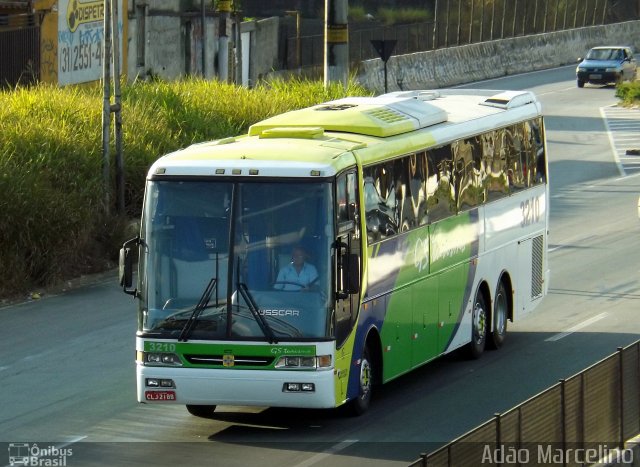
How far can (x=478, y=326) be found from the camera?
17625mm

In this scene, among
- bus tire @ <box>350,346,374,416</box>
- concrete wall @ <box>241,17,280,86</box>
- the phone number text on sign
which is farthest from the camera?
concrete wall @ <box>241,17,280,86</box>

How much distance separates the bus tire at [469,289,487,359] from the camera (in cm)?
1745

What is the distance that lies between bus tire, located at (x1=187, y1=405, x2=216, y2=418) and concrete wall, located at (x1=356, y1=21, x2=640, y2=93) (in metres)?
35.4

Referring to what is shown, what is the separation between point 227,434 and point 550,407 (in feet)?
13.5

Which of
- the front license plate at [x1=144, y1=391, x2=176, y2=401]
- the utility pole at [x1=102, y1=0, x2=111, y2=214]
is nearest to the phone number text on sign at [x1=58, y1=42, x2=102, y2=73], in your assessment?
the utility pole at [x1=102, y1=0, x2=111, y2=214]

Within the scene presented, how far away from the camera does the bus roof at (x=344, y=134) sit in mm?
13523

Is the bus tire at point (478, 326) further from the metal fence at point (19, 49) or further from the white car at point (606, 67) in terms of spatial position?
the white car at point (606, 67)

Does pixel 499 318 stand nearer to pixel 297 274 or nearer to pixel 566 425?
pixel 297 274

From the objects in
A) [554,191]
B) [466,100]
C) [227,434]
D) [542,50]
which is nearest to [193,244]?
[227,434]

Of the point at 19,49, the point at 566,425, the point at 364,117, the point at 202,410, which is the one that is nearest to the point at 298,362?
the point at 202,410

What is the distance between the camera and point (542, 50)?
7081 cm

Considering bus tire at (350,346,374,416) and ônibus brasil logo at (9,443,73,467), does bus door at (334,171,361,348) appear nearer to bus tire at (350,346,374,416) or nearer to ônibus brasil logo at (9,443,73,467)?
bus tire at (350,346,374,416)

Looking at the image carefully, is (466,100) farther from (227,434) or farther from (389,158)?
(227,434)

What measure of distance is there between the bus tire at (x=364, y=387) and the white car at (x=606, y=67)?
4817 cm
